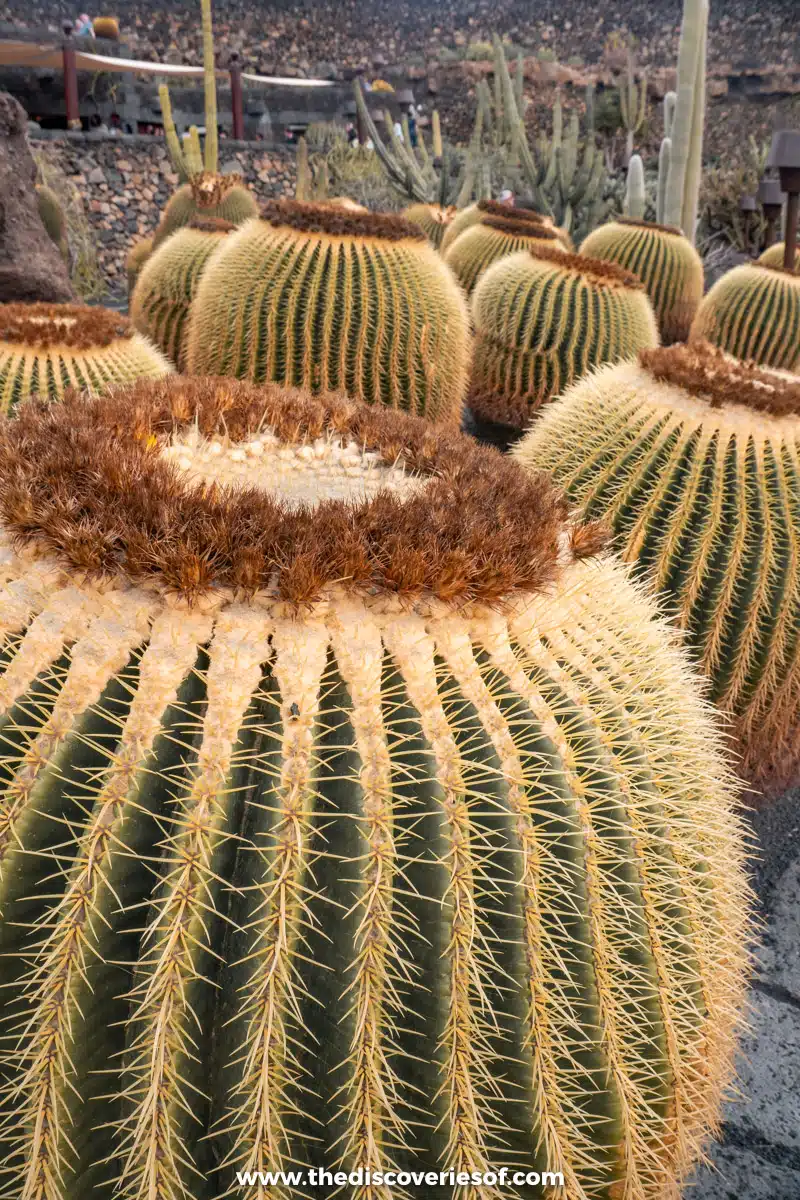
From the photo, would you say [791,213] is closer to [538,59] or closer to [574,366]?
[574,366]

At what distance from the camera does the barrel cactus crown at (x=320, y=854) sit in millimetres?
1076

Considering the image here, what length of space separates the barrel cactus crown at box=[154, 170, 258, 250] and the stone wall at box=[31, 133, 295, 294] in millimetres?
5721

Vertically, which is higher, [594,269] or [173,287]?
[594,269]

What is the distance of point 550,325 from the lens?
5.07 metres

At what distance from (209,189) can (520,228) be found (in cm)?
344

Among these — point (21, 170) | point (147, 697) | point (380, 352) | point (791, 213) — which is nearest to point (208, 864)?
point (147, 697)

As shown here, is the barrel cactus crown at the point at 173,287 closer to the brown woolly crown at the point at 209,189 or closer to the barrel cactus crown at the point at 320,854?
the brown woolly crown at the point at 209,189

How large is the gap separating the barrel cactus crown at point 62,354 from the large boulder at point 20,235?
3195 millimetres

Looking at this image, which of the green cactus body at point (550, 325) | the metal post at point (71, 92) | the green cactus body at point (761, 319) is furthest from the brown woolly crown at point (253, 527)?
the metal post at point (71, 92)

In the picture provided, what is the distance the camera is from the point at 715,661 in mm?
2943

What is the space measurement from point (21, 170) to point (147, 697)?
23.5ft

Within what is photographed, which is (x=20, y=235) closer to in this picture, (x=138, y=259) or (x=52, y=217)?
(x=138, y=259)

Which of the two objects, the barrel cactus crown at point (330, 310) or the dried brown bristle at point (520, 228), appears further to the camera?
the dried brown bristle at point (520, 228)

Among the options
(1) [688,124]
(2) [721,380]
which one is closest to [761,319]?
(1) [688,124]
